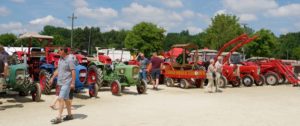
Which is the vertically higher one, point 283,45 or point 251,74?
point 283,45

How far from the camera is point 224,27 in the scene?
1786 inches

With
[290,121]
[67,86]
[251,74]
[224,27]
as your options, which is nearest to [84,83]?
[67,86]

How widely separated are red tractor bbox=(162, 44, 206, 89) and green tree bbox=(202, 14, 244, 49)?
23.8 m

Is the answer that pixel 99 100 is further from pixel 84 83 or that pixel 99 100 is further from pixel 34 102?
pixel 34 102

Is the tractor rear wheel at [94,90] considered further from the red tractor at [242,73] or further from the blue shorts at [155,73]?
the red tractor at [242,73]

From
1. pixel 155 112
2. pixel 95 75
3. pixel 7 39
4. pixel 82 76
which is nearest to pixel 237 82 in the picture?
pixel 95 75

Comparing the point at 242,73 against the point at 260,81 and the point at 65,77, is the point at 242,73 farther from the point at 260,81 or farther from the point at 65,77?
the point at 65,77

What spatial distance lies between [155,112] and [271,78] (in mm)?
13958

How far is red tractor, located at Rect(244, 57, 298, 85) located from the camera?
22844 mm

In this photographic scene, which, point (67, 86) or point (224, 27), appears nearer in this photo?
point (67, 86)

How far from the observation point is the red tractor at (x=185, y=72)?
19455 mm

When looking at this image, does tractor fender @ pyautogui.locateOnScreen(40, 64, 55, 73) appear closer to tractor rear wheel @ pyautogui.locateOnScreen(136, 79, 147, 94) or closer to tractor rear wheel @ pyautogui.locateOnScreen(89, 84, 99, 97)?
tractor rear wheel @ pyautogui.locateOnScreen(89, 84, 99, 97)

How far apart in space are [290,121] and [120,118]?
4084mm

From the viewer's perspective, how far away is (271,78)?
23031mm
